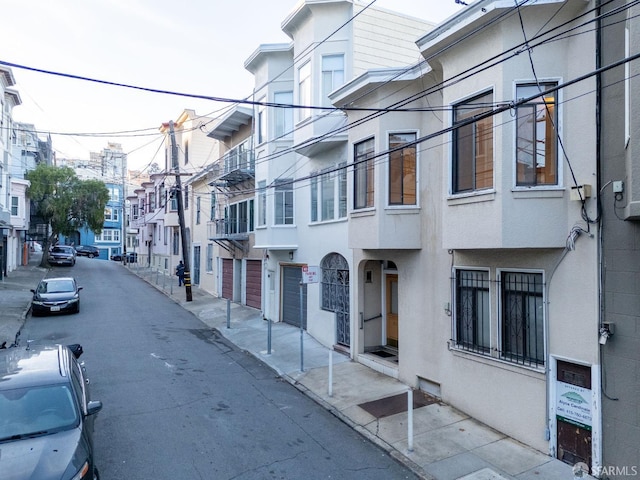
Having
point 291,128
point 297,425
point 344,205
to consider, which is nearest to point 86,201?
point 291,128

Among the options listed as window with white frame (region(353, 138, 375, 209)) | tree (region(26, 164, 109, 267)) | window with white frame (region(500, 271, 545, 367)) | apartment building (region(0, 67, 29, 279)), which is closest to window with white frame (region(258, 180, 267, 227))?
window with white frame (region(353, 138, 375, 209))

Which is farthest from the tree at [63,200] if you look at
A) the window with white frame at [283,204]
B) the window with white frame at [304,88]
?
the window with white frame at [304,88]

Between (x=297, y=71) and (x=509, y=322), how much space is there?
34.1ft

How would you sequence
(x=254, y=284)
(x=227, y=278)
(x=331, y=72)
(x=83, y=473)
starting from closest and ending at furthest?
1. (x=83, y=473)
2. (x=331, y=72)
3. (x=254, y=284)
4. (x=227, y=278)

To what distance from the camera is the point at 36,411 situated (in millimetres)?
5133

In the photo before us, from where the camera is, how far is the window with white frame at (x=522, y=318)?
7125mm

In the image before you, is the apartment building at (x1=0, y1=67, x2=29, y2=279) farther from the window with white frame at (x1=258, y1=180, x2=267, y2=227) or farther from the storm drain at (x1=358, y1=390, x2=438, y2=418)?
the storm drain at (x1=358, y1=390, x2=438, y2=418)

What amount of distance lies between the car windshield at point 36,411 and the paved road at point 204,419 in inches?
49.2

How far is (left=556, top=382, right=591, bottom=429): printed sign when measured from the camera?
247 inches

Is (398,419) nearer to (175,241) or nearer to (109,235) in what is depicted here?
(175,241)

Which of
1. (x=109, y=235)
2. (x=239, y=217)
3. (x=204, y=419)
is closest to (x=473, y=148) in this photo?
(x=204, y=419)

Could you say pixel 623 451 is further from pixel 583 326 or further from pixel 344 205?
pixel 344 205

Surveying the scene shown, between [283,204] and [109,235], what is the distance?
58.6 meters

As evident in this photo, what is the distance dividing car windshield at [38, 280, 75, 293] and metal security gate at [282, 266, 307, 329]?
888 centimetres
